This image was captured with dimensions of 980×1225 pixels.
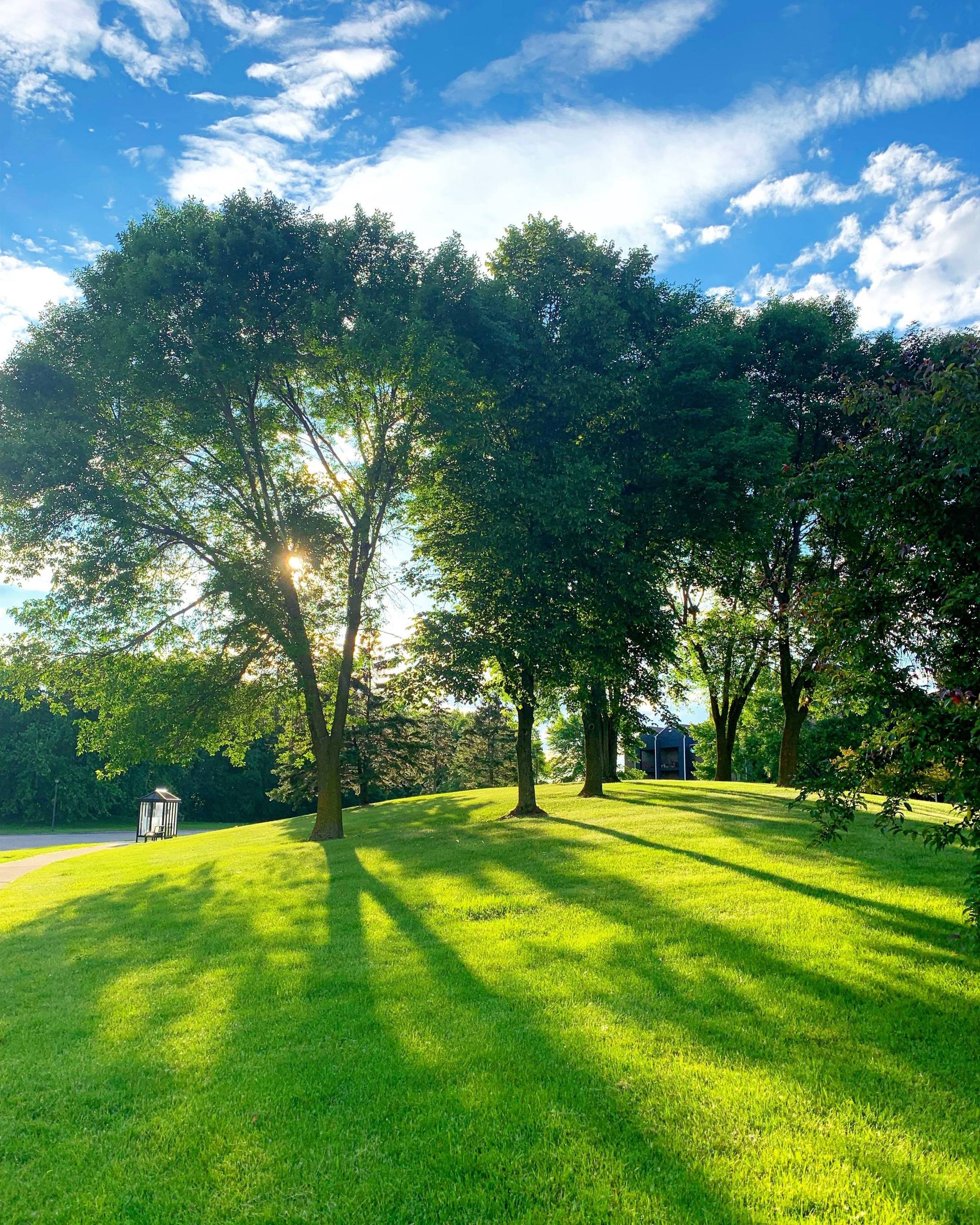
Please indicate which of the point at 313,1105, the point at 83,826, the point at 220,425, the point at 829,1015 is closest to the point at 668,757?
the point at 83,826

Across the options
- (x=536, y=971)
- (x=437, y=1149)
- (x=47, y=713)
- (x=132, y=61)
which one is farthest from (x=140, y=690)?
(x=47, y=713)

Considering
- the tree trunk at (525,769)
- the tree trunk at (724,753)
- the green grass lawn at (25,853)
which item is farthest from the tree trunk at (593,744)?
the green grass lawn at (25,853)

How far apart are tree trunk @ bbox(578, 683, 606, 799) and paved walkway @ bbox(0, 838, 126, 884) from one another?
50.1 feet

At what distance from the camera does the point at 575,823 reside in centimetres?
1675

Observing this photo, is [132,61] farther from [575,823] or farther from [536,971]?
[575,823]

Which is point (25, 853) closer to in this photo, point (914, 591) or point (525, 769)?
point (525, 769)

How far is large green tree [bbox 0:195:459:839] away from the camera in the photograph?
16016mm

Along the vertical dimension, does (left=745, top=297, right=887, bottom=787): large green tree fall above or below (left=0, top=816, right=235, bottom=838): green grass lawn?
above

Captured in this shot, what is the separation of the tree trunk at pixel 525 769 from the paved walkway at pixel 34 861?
12887mm

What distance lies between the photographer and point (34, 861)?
78.2 ft

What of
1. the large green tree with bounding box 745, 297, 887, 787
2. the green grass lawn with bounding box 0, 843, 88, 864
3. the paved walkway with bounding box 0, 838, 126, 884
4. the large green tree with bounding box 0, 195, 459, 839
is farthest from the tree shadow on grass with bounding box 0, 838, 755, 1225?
the green grass lawn with bounding box 0, 843, 88, 864

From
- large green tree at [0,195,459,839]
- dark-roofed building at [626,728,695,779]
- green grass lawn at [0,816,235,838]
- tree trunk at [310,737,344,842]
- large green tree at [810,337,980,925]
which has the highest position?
large green tree at [0,195,459,839]

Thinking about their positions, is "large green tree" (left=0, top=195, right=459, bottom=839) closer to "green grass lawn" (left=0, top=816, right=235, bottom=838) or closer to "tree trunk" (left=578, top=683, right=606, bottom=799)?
"tree trunk" (left=578, top=683, right=606, bottom=799)

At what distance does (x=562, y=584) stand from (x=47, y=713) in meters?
53.3
